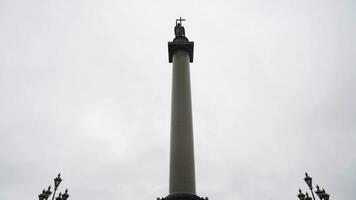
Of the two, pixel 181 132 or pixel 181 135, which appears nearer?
pixel 181 135

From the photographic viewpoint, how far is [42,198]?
68.9ft

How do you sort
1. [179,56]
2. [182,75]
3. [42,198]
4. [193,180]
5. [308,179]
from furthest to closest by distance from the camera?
[308,179], [42,198], [179,56], [182,75], [193,180]

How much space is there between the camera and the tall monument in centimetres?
1246

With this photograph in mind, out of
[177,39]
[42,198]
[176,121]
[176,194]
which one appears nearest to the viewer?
[176,194]

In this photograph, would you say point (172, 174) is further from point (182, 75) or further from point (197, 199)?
point (182, 75)

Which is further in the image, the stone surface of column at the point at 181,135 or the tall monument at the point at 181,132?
the stone surface of column at the point at 181,135

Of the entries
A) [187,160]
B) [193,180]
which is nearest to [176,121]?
[187,160]

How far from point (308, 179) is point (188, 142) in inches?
592

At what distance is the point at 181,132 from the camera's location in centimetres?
1434

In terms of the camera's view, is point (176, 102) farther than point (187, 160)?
Yes

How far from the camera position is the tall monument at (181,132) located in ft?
40.9

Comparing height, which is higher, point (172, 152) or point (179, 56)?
point (179, 56)

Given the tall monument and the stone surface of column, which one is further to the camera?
the stone surface of column

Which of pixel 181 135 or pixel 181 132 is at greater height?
pixel 181 132
